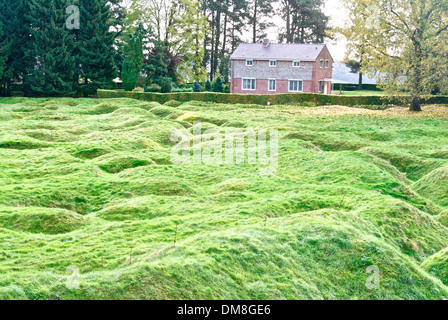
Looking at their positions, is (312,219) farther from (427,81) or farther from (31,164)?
(427,81)

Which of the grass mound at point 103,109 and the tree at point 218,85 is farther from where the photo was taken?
the tree at point 218,85

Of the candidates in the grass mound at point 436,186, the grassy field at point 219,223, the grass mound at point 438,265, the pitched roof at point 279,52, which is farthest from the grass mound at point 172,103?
the grass mound at point 438,265

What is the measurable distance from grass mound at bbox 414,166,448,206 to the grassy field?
0.14ft

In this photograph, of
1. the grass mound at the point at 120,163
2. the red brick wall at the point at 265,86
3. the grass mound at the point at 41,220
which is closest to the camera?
the grass mound at the point at 41,220

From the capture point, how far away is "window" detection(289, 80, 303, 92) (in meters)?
57.0

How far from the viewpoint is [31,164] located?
53.4ft

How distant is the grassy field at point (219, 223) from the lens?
21.9 feet

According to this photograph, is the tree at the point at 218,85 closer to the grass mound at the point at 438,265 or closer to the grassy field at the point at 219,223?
the grassy field at the point at 219,223

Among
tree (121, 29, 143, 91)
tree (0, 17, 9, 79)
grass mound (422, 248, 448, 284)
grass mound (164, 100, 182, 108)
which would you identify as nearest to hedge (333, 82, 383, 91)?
tree (121, 29, 143, 91)

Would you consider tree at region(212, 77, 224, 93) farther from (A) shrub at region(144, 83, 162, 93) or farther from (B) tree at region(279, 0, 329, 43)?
(B) tree at region(279, 0, 329, 43)

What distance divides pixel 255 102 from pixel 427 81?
1492 cm

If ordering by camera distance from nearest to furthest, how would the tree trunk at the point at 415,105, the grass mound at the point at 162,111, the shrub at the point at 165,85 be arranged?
the grass mound at the point at 162,111, the tree trunk at the point at 415,105, the shrub at the point at 165,85

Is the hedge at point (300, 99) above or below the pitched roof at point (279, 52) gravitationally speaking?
below
